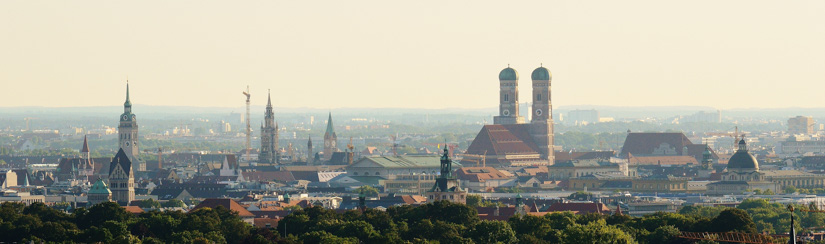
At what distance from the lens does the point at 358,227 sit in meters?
104

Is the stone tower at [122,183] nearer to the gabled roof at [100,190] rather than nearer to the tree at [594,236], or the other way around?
the gabled roof at [100,190]

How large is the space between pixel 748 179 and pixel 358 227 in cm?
8351

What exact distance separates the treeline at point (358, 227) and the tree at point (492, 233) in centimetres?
4

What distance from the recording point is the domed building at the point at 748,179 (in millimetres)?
179750

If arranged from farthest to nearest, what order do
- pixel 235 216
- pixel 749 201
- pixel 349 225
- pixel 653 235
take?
pixel 749 201
pixel 235 216
pixel 349 225
pixel 653 235

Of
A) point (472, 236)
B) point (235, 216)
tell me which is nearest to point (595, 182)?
point (235, 216)

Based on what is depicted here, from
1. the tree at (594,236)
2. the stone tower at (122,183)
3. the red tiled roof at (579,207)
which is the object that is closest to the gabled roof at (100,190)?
the stone tower at (122,183)

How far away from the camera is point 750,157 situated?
7333 inches

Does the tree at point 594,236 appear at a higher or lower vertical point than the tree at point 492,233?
higher

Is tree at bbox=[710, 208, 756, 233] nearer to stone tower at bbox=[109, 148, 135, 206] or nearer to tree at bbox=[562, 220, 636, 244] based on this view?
tree at bbox=[562, 220, 636, 244]

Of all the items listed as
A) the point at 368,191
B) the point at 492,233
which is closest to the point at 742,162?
the point at 368,191

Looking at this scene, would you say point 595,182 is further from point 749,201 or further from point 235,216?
point 235,216

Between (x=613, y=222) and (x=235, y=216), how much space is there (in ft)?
57.0

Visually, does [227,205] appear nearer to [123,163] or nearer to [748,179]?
[123,163]
